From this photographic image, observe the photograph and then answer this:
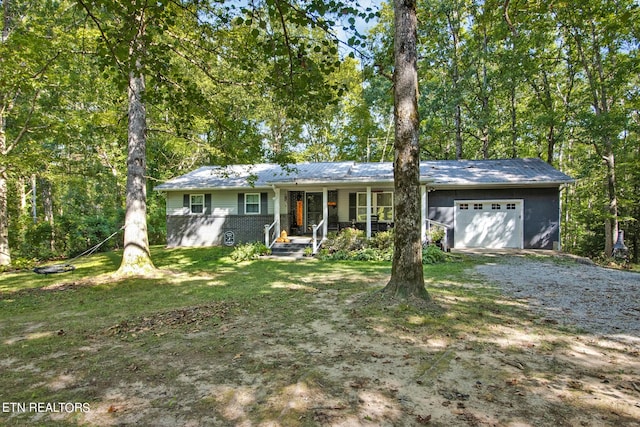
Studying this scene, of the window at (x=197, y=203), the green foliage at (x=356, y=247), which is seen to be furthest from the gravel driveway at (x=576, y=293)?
the window at (x=197, y=203)

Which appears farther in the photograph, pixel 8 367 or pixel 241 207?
pixel 241 207

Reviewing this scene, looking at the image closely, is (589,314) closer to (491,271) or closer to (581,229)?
(491,271)

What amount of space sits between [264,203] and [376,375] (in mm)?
13200

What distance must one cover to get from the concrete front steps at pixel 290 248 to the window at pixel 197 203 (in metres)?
4.98

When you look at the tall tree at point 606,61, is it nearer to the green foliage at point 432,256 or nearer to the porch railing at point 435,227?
the porch railing at point 435,227

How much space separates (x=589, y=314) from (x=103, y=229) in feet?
57.4

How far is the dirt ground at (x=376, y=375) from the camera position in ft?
7.81

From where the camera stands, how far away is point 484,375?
2.96 m

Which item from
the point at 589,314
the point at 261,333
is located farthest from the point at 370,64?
the point at 589,314

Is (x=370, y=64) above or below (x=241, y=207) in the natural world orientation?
above

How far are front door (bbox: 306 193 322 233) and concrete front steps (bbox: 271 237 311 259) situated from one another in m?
2.40

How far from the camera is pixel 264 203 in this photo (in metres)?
15.7

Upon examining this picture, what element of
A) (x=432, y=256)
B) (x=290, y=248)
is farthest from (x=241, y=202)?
(x=432, y=256)

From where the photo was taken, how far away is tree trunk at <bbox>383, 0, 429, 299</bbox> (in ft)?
16.3
